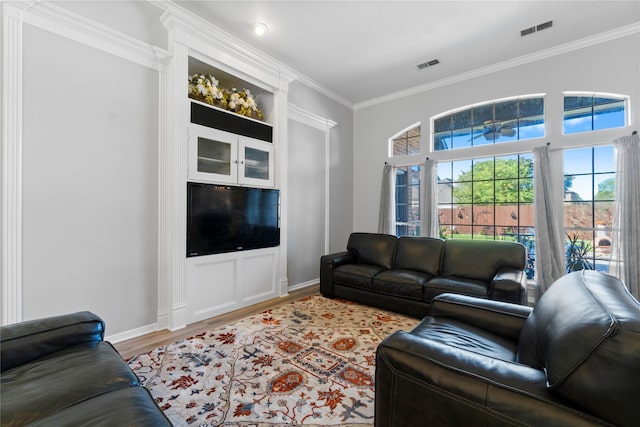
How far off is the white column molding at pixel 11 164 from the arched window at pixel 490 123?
5.01m

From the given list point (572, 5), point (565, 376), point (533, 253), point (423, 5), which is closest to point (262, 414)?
point (565, 376)

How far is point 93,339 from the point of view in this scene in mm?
1468

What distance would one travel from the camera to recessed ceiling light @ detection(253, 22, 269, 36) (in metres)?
3.11

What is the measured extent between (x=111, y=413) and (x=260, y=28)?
3542mm

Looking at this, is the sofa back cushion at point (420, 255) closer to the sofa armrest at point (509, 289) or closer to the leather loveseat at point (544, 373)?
the sofa armrest at point (509, 289)

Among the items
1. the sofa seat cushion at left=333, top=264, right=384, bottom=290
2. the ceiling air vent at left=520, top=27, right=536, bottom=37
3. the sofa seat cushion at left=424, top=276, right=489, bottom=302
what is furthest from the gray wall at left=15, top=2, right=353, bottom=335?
the ceiling air vent at left=520, top=27, right=536, bottom=37

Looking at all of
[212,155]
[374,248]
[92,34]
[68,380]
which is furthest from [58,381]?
[374,248]

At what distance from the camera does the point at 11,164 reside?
80.7 inches

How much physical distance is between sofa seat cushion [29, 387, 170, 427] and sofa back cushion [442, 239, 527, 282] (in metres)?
3.30

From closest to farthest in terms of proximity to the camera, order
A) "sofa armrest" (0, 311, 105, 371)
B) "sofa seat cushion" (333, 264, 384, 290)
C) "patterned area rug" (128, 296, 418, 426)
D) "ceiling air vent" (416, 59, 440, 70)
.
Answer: "sofa armrest" (0, 311, 105, 371), "patterned area rug" (128, 296, 418, 426), "sofa seat cushion" (333, 264, 384, 290), "ceiling air vent" (416, 59, 440, 70)

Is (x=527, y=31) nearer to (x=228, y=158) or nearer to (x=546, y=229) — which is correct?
(x=546, y=229)

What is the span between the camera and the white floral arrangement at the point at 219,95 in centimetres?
314

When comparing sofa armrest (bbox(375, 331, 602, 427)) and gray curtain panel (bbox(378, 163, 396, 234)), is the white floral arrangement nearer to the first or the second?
gray curtain panel (bbox(378, 163, 396, 234))

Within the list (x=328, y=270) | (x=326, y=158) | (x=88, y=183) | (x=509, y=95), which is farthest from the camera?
(x=326, y=158)
